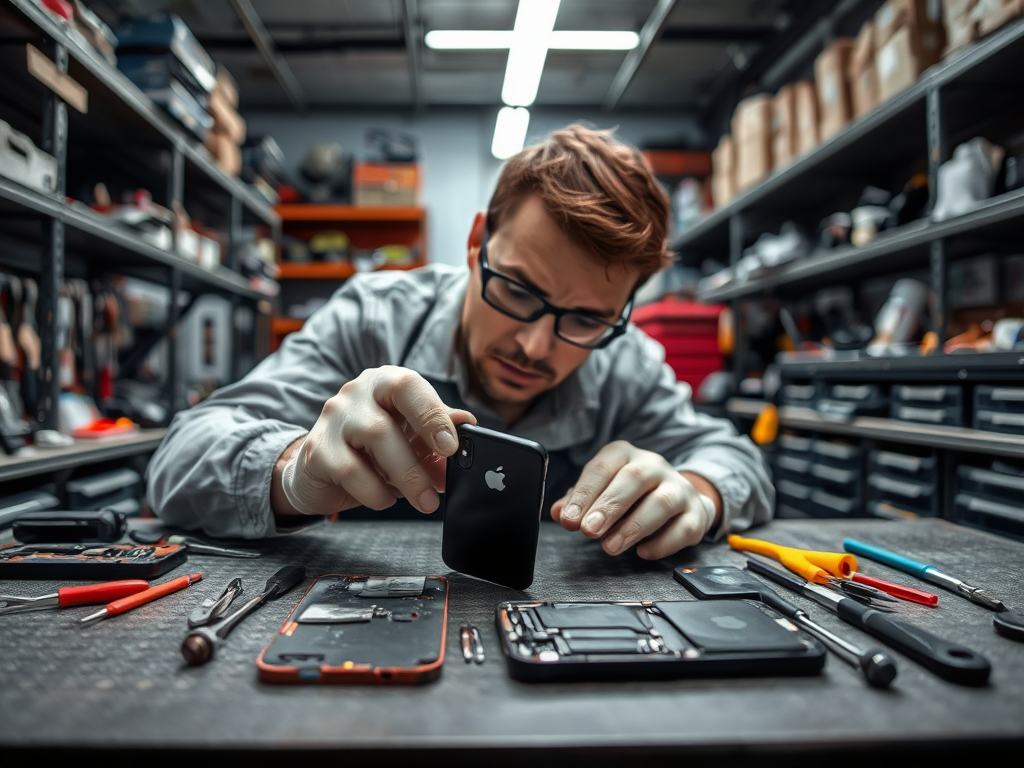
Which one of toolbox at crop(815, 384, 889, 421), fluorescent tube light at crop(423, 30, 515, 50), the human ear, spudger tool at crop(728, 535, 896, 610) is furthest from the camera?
fluorescent tube light at crop(423, 30, 515, 50)

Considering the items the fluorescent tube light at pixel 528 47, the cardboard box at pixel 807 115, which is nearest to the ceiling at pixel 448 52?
the fluorescent tube light at pixel 528 47

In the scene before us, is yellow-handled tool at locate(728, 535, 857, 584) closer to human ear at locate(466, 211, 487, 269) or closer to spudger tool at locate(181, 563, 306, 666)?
spudger tool at locate(181, 563, 306, 666)

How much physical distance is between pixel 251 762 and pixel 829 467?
1.83 meters

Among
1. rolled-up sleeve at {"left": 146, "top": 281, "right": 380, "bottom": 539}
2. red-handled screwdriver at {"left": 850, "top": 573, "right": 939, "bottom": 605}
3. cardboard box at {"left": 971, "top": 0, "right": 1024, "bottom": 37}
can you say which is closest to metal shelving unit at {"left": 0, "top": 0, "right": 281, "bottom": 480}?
rolled-up sleeve at {"left": 146, "top": 281, "right": 380, "bottom": 539}

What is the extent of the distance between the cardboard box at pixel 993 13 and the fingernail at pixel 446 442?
149 cm

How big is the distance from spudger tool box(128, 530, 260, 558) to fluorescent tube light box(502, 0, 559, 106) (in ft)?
8.05

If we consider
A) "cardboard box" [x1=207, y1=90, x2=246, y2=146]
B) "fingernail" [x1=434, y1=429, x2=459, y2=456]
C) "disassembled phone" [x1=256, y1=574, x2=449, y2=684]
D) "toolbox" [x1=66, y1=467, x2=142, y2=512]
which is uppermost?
"cardboard box" [x1=207, y1=90, x2=246, y2=146]

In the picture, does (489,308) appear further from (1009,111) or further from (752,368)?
(752,368)

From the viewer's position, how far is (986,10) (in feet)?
4.30

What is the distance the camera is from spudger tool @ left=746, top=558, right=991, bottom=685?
0.36 meters

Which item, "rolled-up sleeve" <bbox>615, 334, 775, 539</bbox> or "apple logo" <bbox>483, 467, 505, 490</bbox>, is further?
"rolled-up sleeve" <bbox>615, 334, 775, 539</bbox>

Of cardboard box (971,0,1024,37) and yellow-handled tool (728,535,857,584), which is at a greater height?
cardboard box (971,0,1024,37)

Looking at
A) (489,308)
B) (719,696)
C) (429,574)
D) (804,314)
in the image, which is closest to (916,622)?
(719,696)

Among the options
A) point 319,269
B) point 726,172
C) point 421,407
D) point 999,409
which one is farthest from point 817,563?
point 319,269
